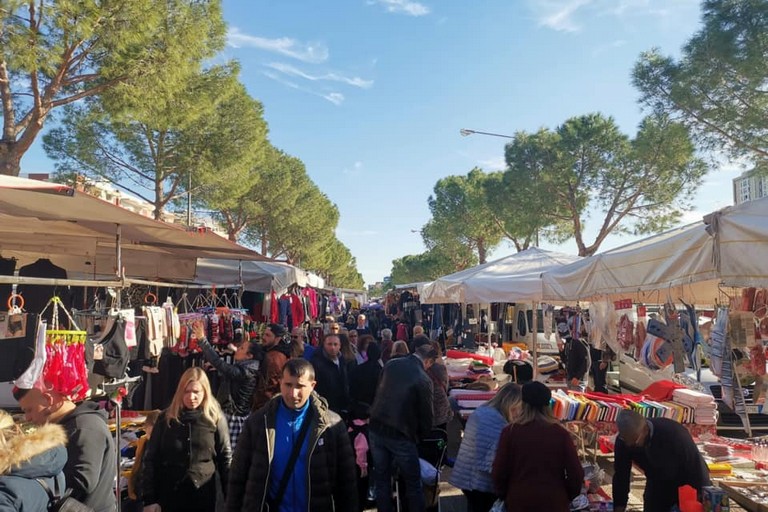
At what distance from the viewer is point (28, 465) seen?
2.28 metres

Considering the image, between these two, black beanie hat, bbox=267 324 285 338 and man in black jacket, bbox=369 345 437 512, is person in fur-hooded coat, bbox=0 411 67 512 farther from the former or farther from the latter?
black beanie hat, bbox=267 324 285 338

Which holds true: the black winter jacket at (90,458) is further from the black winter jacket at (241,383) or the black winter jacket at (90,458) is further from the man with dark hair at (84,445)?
the black winter jacket at (241,383)

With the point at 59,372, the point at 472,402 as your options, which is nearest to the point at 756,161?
the point at 472,402

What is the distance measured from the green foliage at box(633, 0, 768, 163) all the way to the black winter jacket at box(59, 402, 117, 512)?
43.3 ft

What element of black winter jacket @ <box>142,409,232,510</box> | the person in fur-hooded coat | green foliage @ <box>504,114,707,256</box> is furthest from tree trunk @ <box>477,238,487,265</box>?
the person in fur-hooded coat

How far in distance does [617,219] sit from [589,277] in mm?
17353

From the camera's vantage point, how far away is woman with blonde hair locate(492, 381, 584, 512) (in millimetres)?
3025

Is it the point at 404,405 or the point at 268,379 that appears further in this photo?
the point at 268,379

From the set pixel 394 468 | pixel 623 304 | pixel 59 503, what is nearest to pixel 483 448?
pixel 394 468

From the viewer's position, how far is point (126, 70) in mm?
9727

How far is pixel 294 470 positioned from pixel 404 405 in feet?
5.27

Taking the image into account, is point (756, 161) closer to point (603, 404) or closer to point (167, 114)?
point (603, 404)

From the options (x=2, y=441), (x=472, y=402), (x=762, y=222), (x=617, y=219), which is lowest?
(x=472, y=402)

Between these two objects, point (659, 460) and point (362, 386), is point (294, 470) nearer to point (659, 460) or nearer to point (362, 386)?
point (659, 460)
